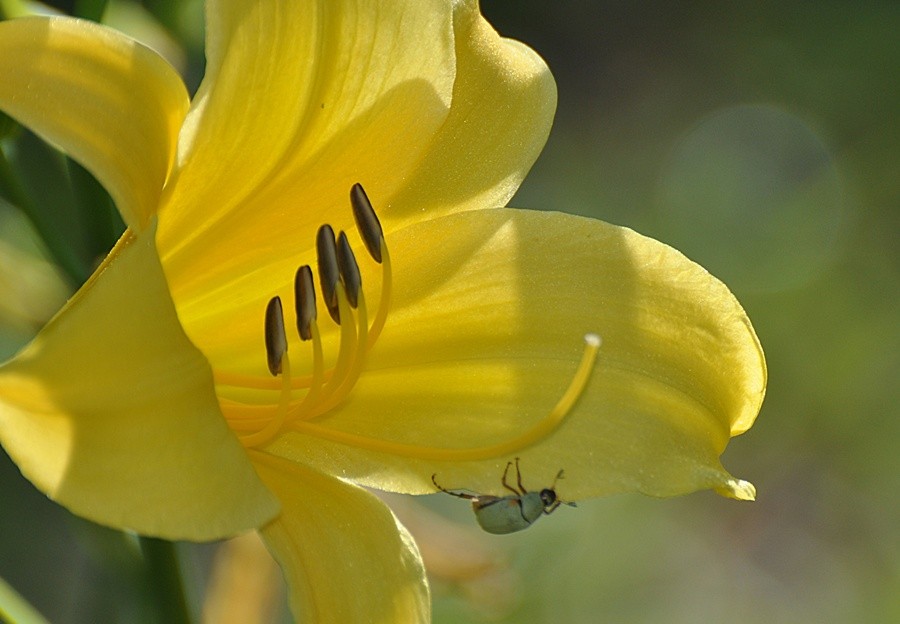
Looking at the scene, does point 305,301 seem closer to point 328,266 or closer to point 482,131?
point 328,266

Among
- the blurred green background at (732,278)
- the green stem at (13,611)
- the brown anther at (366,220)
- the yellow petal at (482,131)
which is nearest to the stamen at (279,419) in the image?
the brown anther at (366,220)

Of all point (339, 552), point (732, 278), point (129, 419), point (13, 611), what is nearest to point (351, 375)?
point (339, 552)

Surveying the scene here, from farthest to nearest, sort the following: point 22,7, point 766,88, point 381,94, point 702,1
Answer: point 702,1
point 766,88
point 22,7
point 381,94

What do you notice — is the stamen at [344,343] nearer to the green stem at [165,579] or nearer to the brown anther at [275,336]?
the brown anther at [275,336]

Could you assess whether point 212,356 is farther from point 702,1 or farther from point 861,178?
point 702,1

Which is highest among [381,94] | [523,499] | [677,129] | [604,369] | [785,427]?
[381,94]

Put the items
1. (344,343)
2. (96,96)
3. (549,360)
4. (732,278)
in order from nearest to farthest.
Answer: (96,96), (344,343), (549,360), (732,278)

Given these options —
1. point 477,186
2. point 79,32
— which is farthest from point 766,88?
point 79,32
